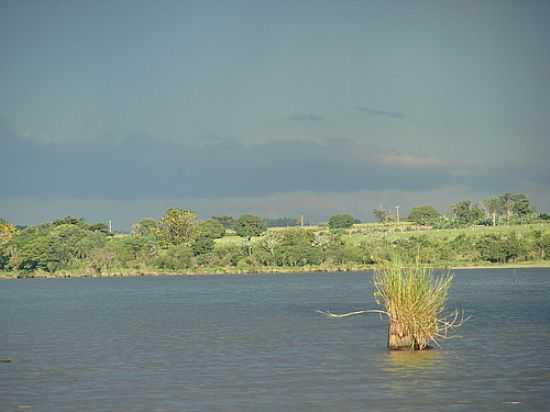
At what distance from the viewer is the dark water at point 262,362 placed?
2195 cm

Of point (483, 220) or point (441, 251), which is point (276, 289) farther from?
point (483, 220)

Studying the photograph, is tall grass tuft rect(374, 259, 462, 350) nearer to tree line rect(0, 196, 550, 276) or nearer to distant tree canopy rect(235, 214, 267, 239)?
tree line rect(0, 196, 550, 276)

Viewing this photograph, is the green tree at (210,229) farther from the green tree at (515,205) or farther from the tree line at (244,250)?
the green tree at (515,205)

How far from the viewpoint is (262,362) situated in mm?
28812

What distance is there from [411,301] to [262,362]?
13.1 feet

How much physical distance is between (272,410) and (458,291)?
47092mm

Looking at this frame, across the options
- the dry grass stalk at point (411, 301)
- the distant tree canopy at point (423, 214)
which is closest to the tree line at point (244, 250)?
the distant tree canopy at point (423, 214)

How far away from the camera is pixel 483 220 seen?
Answer: 6442 inches

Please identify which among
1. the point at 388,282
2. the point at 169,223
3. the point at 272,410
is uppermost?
the point at 169,223

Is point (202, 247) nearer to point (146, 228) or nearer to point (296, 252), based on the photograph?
point (296, 252)

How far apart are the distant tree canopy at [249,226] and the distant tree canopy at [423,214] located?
23.8m

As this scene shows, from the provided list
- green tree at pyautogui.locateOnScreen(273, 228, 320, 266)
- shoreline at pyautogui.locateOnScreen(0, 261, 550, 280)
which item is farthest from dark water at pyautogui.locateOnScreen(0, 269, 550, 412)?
green tree at pyautogui.locateOnScreen(273, 228, 320, 266)

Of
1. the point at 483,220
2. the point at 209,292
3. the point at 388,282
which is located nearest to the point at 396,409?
the point at 388,282

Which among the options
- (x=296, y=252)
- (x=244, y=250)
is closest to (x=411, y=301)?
(x=296, y=252)
